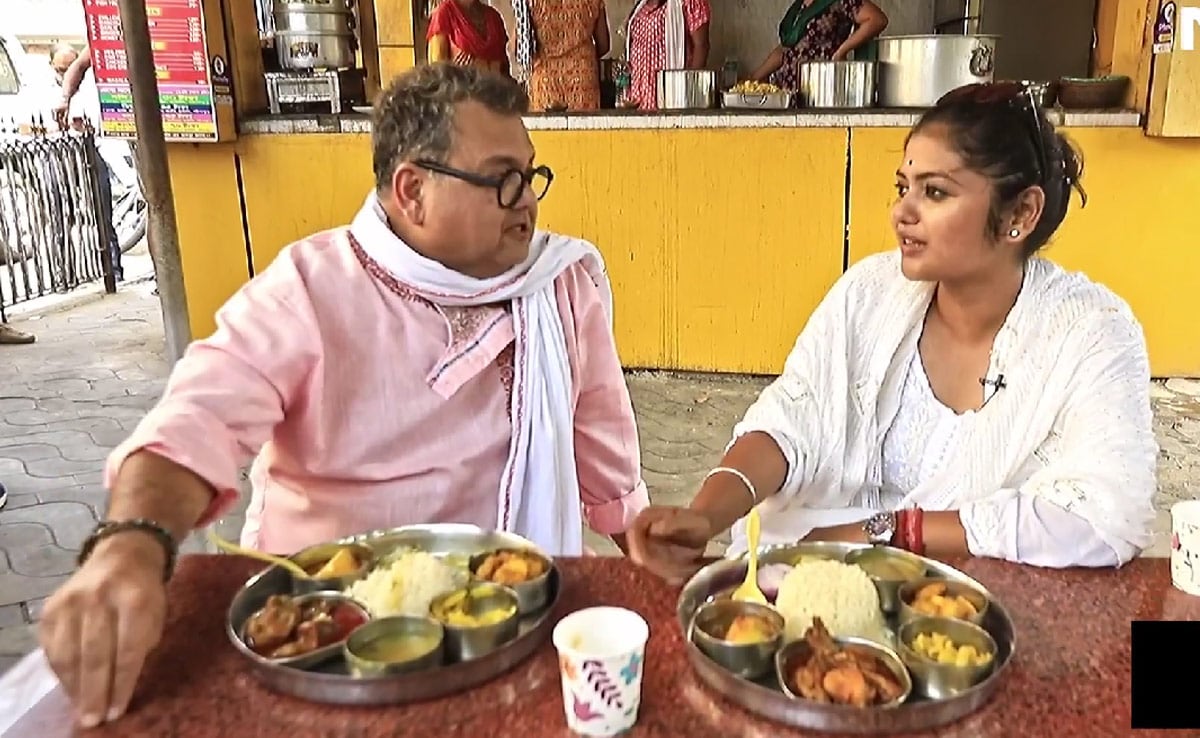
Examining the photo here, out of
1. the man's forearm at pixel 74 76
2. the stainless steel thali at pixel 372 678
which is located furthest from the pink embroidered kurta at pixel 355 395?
the man's forearm at pixel 74 76

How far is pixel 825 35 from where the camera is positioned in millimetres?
5711

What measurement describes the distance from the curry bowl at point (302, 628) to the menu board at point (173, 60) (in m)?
4.42

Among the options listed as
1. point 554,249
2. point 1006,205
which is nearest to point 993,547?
point 1006,205

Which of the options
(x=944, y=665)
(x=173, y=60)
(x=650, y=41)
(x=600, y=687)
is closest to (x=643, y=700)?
(x=600, y=687)

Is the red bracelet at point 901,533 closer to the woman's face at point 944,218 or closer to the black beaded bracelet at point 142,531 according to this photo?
the woman's face at point 944,218

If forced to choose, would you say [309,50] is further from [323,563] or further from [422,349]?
[323,563]

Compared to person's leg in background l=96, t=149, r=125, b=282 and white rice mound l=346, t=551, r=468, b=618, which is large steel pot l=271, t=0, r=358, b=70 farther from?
white rice mound l=346, t=551, r=468, b=618

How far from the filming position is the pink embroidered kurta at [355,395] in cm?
153

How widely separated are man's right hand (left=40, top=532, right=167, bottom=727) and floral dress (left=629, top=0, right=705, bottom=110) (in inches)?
199

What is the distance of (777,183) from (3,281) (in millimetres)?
6453

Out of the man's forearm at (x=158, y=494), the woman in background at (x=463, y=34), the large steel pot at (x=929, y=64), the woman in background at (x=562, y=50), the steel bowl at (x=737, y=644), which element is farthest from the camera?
the woman in background at (x=562, y=50)

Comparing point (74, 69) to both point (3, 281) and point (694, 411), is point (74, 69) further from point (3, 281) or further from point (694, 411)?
point (694, 411)

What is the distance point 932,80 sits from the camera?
4762 millimetres

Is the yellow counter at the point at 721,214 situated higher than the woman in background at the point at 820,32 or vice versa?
the woman in background at the point at 820,32
